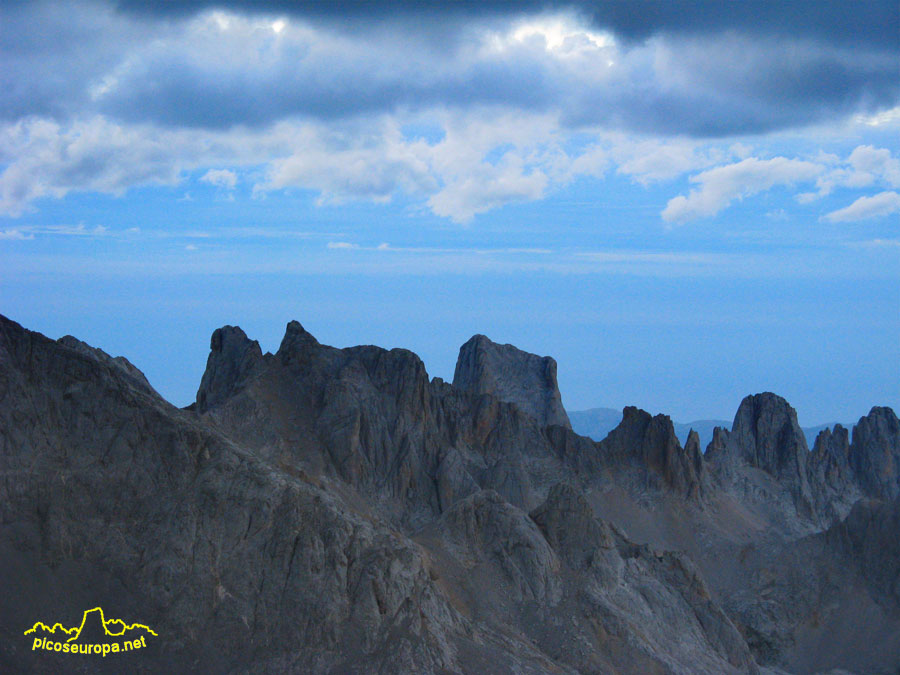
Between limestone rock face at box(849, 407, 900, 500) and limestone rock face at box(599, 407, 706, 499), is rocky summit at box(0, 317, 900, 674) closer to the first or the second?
limestone rock face at box(599, 407, 706, 499)

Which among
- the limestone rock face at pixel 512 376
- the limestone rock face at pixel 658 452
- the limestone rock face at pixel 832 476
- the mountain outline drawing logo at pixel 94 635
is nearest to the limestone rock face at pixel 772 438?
the limestone rock face at pixel 832 476

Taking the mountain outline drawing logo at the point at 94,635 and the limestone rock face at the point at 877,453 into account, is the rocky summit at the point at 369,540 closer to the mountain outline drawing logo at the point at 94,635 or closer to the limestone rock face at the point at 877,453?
the mountain outline drawing logo at the point at 94,635

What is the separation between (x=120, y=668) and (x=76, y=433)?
41.4 feet

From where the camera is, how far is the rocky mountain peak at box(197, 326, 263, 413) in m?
110

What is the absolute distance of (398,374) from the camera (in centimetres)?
11206

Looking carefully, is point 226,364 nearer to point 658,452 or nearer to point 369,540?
point 658,452

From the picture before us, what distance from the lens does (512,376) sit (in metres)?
155

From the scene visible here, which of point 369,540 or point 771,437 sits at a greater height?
point 771,437

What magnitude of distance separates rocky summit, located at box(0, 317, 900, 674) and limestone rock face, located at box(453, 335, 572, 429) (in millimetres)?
25810

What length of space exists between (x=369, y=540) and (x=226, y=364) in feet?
184

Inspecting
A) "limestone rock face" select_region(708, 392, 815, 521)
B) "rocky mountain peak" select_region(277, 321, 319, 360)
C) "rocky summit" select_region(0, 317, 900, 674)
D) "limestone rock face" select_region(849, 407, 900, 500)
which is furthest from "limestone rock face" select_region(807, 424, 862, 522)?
"rocky mountain peak" select_region(277, 321, 319, 360)

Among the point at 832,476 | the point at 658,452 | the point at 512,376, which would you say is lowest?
the point at 832,476

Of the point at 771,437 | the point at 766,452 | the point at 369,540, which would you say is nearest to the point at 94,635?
the point at 369,540

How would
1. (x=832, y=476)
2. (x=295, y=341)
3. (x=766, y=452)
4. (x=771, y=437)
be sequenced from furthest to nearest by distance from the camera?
1. (x=832, y=476)
2. (x=771, y=437)
3. (x=766, y=452)
4. (x=295, y=341)
